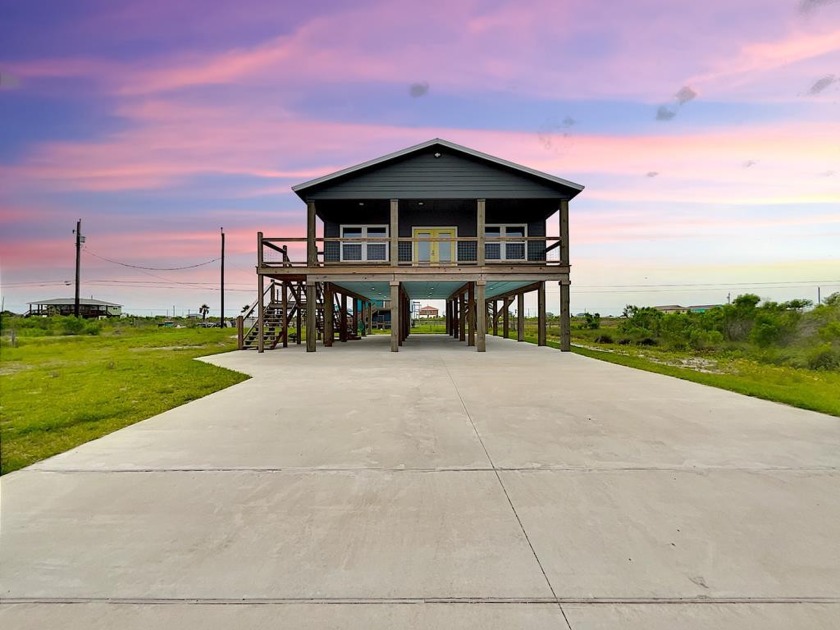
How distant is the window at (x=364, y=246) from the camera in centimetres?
1645

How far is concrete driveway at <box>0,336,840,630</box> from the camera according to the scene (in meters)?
1.89

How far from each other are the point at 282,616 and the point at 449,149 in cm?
1530

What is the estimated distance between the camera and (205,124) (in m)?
12.3

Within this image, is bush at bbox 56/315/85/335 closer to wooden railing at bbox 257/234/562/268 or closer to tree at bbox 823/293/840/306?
wooden railing at bbox 257/234/562/268

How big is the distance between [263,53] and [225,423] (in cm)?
1077

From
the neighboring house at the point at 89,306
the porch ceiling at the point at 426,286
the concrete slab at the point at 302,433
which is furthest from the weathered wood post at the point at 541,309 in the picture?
the neighboring house at the point at 89,306

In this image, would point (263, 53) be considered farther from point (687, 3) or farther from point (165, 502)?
point (165, 502)

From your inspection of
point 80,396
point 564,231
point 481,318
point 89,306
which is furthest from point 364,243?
point 89,306

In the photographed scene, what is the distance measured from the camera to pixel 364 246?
16.5 meters

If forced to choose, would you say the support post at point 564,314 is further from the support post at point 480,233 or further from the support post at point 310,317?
the support post at point 310,317

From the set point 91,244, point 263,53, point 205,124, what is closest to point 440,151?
point 263,53

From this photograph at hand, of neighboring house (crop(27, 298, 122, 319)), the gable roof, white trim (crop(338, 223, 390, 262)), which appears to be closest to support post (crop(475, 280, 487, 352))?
white trim (crop(338, 223, 390, 262))

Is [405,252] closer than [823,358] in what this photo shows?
No

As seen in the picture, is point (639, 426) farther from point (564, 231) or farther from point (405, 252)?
point (405, 252)
